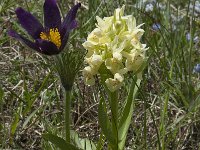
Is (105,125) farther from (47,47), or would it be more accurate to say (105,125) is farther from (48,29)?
(48,29)

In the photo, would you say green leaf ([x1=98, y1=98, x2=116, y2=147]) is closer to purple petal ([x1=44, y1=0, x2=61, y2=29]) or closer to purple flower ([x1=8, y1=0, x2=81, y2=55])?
purple flower ([x1=8, y1=0, x2=81, y2=55])

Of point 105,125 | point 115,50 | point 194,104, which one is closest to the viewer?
point 115,50

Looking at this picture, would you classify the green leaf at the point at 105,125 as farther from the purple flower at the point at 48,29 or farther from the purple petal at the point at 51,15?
the purple petal at the point at 51,15

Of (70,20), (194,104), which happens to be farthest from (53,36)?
(194,104)

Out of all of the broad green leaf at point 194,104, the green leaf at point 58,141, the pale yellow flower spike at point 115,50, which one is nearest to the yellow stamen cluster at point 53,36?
the pale yellow flower spike at point 115,50

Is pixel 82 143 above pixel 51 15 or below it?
below

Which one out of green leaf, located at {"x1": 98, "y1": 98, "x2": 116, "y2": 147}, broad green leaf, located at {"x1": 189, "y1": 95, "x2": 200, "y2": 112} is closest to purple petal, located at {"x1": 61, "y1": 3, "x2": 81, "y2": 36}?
green leaf, located at {"x1": 98, "y1": 98, "x2": 116, "y2": 147}

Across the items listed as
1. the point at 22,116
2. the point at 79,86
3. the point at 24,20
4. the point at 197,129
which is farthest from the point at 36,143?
the point at 197,129
